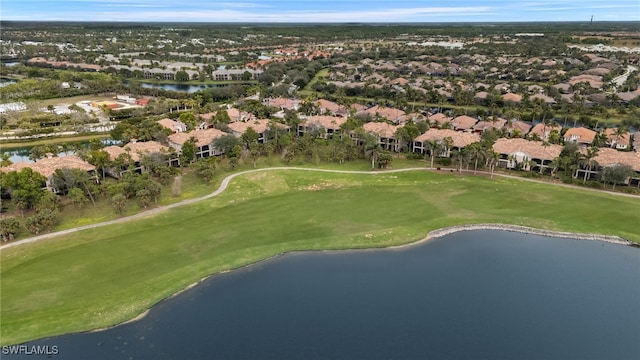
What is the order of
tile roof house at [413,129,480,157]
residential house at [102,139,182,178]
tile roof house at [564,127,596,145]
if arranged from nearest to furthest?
residential house at [102,139,182,178] → tile roof house at [413,129,480,157] → tile roof house at [564,127,596,145]

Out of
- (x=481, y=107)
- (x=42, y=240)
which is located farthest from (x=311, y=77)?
(x=42, y=240)

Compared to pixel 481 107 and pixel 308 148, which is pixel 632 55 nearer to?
pixel 481 107

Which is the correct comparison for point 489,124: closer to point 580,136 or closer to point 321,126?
point 580,136

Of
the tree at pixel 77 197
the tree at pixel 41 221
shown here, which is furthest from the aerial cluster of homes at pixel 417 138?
the tree at pixel 41 221

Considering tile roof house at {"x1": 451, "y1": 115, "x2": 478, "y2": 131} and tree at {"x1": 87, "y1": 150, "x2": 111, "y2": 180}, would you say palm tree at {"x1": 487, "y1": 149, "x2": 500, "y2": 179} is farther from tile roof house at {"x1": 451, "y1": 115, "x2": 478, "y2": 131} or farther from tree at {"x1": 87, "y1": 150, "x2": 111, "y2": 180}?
tree at {"x1": 87, "y1": 150, "x2": 111, "y2": 180}

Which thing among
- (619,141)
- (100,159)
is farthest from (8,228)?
(619,141)

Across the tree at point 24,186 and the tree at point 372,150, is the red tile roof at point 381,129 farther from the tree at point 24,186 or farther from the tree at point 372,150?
the tree at point 24,186

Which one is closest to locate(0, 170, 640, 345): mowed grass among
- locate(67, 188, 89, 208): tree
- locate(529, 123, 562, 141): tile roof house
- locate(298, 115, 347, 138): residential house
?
locate(67, 188, 89, 208): tree
